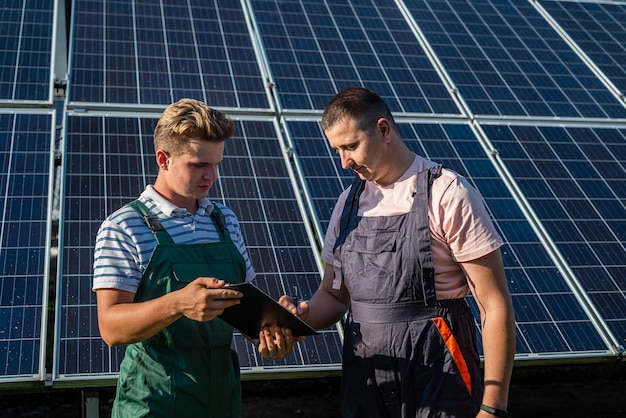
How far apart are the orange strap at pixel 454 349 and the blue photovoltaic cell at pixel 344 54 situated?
391 cm

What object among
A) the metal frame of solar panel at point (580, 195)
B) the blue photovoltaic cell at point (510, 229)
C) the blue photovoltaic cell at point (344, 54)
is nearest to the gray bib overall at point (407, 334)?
the blue photovoltaic cell at point (510, 229)

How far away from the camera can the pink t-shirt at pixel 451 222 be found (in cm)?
350

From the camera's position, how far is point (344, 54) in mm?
8219

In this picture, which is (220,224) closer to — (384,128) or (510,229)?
(384,128)

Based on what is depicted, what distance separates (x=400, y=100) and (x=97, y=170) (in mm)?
2944

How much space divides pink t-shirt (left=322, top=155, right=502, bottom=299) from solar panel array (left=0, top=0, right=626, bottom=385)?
1.69 m

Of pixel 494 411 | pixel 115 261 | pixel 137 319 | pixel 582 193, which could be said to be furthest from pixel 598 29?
pixel 137 319

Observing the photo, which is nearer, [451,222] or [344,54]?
[451,222]

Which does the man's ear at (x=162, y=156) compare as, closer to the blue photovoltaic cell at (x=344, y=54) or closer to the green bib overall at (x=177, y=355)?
the green bib overall at (x=177, y=355)

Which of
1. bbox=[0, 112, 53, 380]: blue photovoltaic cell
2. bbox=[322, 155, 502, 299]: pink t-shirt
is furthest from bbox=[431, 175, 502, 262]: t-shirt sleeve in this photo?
bbox=[0, 112, 53, 380]: blue photovoltaic cell

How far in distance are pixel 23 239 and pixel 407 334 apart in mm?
2996

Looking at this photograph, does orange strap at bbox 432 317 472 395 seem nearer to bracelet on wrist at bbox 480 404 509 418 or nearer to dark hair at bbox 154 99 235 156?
bracelet on wrist at bbox 480 404 509 418

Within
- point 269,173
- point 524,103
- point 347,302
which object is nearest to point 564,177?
point 524,103

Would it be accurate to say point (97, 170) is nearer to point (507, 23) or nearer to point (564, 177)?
point (564, 177)
